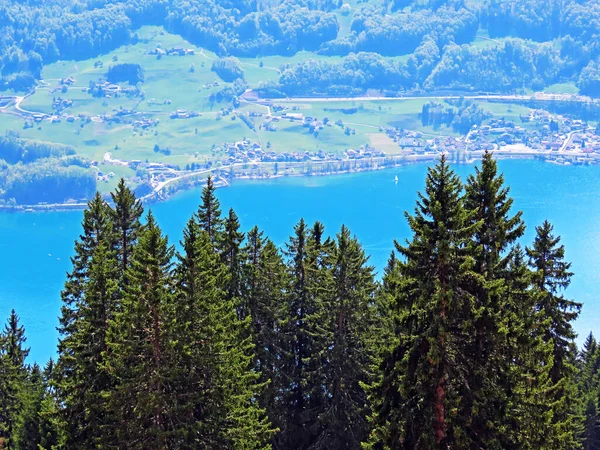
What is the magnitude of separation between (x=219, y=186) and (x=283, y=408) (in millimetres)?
173639

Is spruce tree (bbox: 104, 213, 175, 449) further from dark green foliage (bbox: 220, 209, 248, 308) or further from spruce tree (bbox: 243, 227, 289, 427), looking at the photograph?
dark green foliage (bbox: 220, 209, 248, 308)

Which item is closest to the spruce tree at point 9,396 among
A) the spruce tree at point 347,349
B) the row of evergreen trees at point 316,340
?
the row of evergreen trees at point 316,340

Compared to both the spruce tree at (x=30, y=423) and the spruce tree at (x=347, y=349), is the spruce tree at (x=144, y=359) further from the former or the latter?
the spruce tree at (x=30, y=423)

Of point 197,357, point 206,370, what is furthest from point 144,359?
point 206,370

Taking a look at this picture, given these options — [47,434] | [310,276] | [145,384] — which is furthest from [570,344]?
[47,434]

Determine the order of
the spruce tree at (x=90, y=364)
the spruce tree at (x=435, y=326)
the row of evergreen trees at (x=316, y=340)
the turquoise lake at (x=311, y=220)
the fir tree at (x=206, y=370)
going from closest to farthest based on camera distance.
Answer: the spruce tree at (x=435, y=326), the row of evergreen trees at (x=316, y=340), the fir tree at (x=206, y=370), the spruce tree at (x=90, y=364), the turquoise lake at (x=311, y=220)

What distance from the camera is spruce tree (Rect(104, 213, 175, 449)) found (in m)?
18.1

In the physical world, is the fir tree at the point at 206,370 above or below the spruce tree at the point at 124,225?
below

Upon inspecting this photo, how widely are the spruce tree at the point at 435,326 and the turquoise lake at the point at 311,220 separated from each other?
283 feet

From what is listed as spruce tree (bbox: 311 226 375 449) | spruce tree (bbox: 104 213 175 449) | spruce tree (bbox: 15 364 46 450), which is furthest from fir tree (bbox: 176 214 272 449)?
spruce tree (bbox: 15 364 46 450)

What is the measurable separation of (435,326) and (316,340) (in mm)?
10372

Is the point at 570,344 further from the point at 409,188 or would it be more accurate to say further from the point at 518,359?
the point at 409,188

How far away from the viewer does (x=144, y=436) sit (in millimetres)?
18484

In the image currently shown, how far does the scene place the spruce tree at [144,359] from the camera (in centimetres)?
1808
